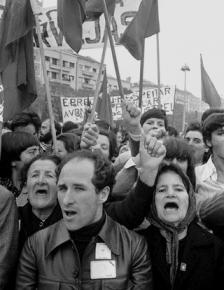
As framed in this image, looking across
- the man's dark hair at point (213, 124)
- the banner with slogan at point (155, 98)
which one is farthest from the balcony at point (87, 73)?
the man's dark hair at point (213, 124)

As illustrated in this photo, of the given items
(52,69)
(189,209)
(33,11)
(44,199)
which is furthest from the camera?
(52,69)

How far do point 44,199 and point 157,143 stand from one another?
86 centimetres

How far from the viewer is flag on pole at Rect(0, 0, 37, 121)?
3.97 m

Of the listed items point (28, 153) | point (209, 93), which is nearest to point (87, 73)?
point (209, 93)

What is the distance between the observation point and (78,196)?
229 centimetres

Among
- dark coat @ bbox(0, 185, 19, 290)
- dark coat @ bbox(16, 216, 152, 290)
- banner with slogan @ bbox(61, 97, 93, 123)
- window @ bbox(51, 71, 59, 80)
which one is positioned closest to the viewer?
dark coat @ bbox(16, 216, 152, 290)

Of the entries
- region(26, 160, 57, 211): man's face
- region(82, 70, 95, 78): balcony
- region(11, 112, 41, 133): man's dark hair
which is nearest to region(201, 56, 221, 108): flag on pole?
region(11, 112, 41, 133): man's dark hair

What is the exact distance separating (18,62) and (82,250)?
2.22 metres

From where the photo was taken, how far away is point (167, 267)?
7.68ft

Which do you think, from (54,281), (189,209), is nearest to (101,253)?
(54,281)

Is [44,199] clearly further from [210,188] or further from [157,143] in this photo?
[210,188]

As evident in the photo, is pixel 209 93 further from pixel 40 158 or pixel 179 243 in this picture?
pixel 179 243

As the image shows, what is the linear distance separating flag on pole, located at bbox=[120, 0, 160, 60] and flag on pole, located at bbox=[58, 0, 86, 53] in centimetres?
58

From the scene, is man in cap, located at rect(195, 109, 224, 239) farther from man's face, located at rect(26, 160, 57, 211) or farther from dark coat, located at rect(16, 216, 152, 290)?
man's face, located at rect(26, 160, 57, 211)
